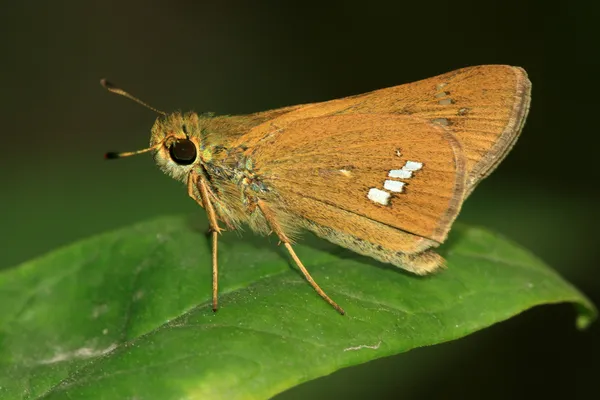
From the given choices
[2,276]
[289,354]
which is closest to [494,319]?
[289,354]

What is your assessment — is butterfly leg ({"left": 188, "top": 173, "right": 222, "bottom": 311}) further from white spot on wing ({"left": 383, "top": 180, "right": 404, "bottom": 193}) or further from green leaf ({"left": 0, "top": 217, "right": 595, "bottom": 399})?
white spot on wing ({"left": 383, "top": 180, "right": 404, "bottom": 193})

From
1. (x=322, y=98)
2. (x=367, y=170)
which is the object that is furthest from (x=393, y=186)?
(x=322, y=98)

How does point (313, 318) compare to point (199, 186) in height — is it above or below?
below

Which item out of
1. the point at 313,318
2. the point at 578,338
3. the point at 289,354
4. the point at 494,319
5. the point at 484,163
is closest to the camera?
the point at 289,354

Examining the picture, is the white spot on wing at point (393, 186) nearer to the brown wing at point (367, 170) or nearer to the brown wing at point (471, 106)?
the brown wing at point (367, 170)

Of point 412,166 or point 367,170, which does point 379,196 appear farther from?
point 412,166

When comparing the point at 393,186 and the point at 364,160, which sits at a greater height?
the point at 364,160

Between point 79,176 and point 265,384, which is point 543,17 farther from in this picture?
point 265,384

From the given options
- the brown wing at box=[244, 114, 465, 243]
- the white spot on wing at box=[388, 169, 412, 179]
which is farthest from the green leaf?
the white spot on wing at box=[388, 169, 412, 179]
